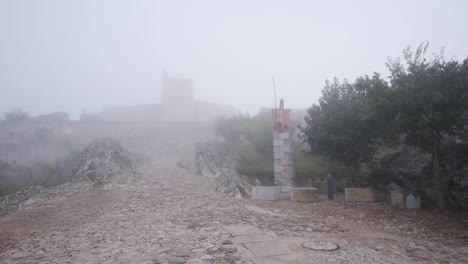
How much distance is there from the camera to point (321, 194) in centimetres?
1387

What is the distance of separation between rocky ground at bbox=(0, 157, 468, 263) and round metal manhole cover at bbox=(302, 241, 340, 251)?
17cm

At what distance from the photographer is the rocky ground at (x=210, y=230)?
592cm

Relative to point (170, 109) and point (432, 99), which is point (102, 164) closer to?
point (432, 99)

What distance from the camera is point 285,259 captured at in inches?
217

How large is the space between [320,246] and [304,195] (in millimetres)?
5999

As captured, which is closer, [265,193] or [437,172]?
[437,172]

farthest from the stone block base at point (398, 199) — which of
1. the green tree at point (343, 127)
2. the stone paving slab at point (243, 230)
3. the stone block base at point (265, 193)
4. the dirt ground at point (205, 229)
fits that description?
the stone paving slab at point (243, 230)

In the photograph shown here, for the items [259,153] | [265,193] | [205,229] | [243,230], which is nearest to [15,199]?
[205,229]

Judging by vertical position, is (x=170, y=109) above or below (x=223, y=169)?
above

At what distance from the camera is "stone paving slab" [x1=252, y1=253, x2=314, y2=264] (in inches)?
211

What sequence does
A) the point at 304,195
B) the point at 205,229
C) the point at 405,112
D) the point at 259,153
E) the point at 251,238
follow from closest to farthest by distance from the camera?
the point at 251,238 < the point at 205,229 < the point at 405,112 < the point at 304,195 < the point at 259,153

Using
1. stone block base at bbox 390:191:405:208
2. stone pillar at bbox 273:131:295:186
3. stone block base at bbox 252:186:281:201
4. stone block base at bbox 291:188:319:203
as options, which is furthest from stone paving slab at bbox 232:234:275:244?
stone block base at bbox 390:191:405:208

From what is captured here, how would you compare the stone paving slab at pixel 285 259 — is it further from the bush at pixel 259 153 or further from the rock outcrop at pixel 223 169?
the bush at pixel 259 153

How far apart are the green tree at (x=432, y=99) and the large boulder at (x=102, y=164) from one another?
1319cm
